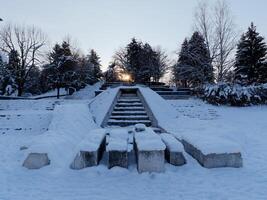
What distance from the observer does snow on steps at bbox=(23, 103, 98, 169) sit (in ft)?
18.5

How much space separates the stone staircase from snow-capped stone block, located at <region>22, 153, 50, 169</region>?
5.41 metres

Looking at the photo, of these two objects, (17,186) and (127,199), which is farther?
(17,186)

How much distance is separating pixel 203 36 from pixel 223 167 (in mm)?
22368

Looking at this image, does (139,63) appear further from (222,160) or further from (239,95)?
(222,160)

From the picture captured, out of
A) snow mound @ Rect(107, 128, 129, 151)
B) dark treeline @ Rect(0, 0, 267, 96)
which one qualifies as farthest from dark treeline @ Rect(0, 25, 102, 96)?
Answer: snow mound @ Rect(107, 128, 129, 151)

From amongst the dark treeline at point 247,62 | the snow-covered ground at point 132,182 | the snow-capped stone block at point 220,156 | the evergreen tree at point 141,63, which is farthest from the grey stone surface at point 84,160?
the evergreen tree at point 141,63

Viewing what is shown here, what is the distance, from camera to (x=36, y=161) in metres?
5.36

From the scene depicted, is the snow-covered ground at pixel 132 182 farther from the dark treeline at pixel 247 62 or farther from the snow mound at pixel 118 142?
the dark treeline at pixel 247 62

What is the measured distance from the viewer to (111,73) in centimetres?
5394

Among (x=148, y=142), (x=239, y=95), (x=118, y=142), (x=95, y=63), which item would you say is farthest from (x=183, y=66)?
(x=95, y=63)

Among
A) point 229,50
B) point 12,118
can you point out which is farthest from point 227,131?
point 229,50

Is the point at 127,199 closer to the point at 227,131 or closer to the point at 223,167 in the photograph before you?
the point at 223,167

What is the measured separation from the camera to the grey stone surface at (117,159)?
521 centimetres

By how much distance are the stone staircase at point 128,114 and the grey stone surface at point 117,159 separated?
18.0 feet
